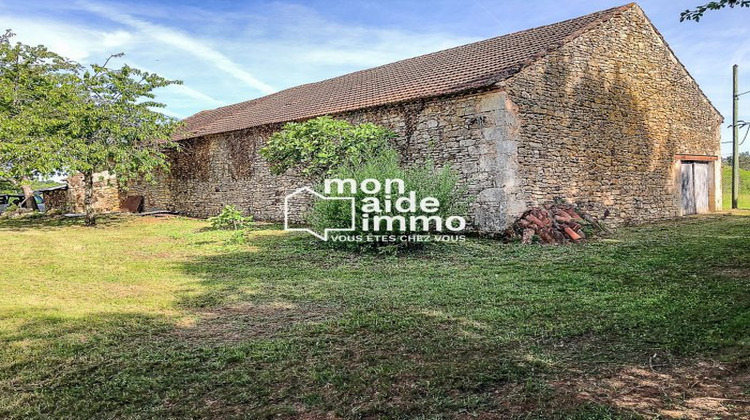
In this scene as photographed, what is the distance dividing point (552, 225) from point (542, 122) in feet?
8.55

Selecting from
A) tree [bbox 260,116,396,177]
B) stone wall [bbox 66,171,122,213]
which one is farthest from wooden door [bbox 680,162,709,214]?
stone wall [bbox 66,171,122,213]

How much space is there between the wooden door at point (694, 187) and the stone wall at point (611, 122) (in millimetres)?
487

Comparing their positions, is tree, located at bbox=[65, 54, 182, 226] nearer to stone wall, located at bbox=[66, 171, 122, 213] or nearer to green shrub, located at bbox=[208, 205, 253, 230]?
green shrub, located at bbox=[208, 205, 253, 230]

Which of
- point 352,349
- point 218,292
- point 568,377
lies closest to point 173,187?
point 218,292

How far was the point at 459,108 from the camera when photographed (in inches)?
467

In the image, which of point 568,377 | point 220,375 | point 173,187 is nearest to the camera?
point 568,377

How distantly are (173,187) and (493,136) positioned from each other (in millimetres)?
15575

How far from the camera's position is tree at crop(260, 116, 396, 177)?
12383mm

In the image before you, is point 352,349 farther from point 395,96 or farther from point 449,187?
point 395,96

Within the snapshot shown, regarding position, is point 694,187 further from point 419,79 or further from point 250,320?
point 250,320

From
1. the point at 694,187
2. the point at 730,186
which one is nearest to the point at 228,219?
the point at 694,187

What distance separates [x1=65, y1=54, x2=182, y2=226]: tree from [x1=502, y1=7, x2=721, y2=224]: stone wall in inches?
450

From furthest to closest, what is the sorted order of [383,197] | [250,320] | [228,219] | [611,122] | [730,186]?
[730,186]
[228,219]
[611,122]
[383,197]
[250,320]

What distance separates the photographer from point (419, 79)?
47.4 ft
